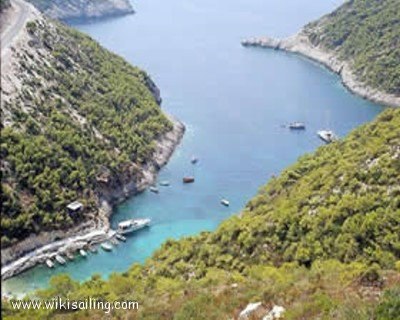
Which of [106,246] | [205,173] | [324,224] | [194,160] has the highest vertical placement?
[324,224]

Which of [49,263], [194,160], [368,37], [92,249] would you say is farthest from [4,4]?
[368,37]

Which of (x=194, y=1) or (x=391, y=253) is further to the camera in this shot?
(x=194, y=1)

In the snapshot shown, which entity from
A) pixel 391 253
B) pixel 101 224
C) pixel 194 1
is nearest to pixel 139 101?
pixel 101 224

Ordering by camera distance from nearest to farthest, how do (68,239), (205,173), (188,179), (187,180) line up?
1. (68,239)
2. (187,180)
3. (188,179)
4. (205,173)

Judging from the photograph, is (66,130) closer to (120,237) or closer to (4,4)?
(120,237)

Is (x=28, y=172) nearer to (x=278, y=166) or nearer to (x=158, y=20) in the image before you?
(x=278, y=166)
